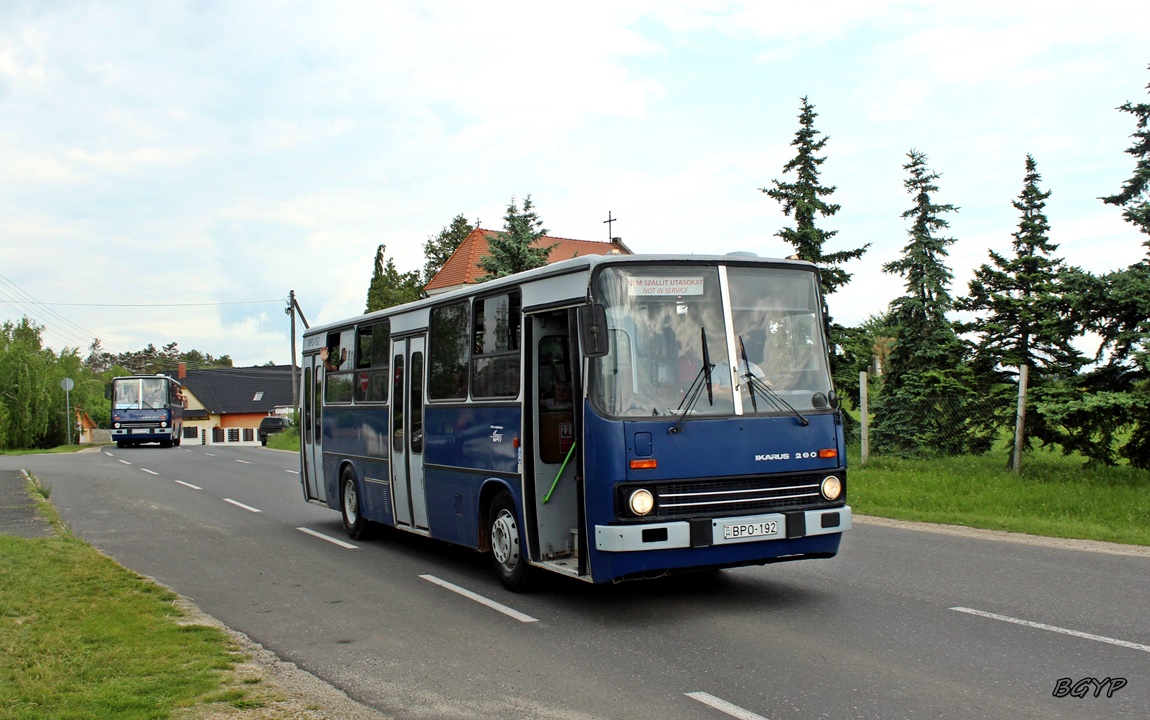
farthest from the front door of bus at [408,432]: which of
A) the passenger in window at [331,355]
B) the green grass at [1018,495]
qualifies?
the green grass at [1018,495]

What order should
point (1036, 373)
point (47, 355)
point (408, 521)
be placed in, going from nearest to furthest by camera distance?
point (408, 521)
point (1036, 373)
point (47, 355)

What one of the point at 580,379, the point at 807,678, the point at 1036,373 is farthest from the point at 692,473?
the point at 1036,373

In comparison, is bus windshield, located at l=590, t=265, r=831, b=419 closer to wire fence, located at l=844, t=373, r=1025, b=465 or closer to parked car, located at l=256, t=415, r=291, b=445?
wire fence, located at l=844, t=373, r=1025, b=465

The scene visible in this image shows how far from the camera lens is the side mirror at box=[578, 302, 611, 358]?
762cm

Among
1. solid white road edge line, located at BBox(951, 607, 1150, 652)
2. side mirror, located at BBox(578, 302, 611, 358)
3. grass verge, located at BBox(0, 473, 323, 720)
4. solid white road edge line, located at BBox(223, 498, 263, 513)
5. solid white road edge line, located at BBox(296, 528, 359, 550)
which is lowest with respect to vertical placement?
solid white road edge line, located at BBox(296, 528, 359, 550)

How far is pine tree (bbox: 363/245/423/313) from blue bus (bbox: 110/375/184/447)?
53.9 ft

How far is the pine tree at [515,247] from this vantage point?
32281 millimetres

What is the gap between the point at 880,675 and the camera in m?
6.20

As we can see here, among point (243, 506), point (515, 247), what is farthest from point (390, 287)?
point (243, 506)

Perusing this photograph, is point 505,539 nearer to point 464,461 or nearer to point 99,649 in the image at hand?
point 464,461

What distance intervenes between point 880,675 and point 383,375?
779 centimetres

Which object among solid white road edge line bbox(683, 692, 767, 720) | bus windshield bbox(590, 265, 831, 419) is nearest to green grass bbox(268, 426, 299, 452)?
bus windshield bbox(590, 265, 831, 419)

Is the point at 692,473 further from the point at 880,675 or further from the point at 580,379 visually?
the point at 880,675

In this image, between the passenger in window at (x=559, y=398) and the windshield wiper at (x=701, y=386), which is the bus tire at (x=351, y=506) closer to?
the passenger in window at (x=559, y=398)
